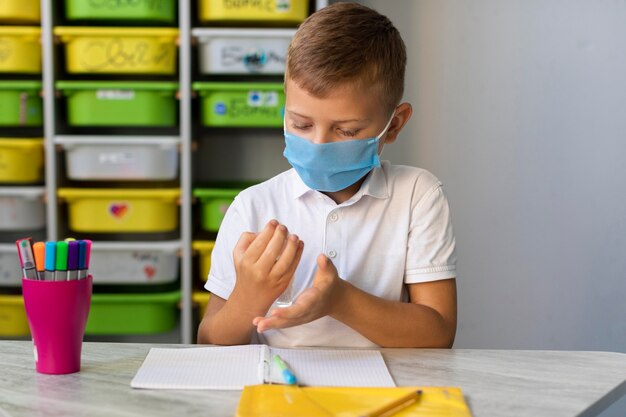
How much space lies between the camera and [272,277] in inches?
35.3

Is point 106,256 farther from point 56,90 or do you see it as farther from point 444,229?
point 444,229

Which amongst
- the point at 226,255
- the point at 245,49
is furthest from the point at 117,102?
the point at 226,255

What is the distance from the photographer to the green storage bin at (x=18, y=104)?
7.06ft

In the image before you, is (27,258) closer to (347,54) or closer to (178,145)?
(347,54)

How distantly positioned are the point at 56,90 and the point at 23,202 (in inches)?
13.0

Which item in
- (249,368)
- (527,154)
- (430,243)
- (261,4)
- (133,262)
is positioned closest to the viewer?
(249,368)

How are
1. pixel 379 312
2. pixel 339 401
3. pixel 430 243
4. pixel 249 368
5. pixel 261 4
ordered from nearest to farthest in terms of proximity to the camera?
pixel 339 401 < pixel 249 368 < pixel 379 312 < pixel 430 243 < pixel 261 4

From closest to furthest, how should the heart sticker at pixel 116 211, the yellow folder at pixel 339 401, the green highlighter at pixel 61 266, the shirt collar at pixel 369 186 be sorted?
the yellow folder at pixel 339 401 < the green highlighter at pixel 61 266 < the shirt collar at pixel 369 186 < the heart sticker at pixel 116 211

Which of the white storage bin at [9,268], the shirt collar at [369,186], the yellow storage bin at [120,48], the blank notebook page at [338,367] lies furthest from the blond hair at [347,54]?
the white storage bin at [9,268]

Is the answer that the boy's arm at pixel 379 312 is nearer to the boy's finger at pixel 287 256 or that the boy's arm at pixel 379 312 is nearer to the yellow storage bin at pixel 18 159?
the boy's finger at pixel 287 256

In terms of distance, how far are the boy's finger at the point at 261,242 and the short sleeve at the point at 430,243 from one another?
0.29 metres

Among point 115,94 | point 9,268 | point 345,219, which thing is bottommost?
point 9,268

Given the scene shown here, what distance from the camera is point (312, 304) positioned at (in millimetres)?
865

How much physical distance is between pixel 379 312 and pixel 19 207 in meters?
1.54
